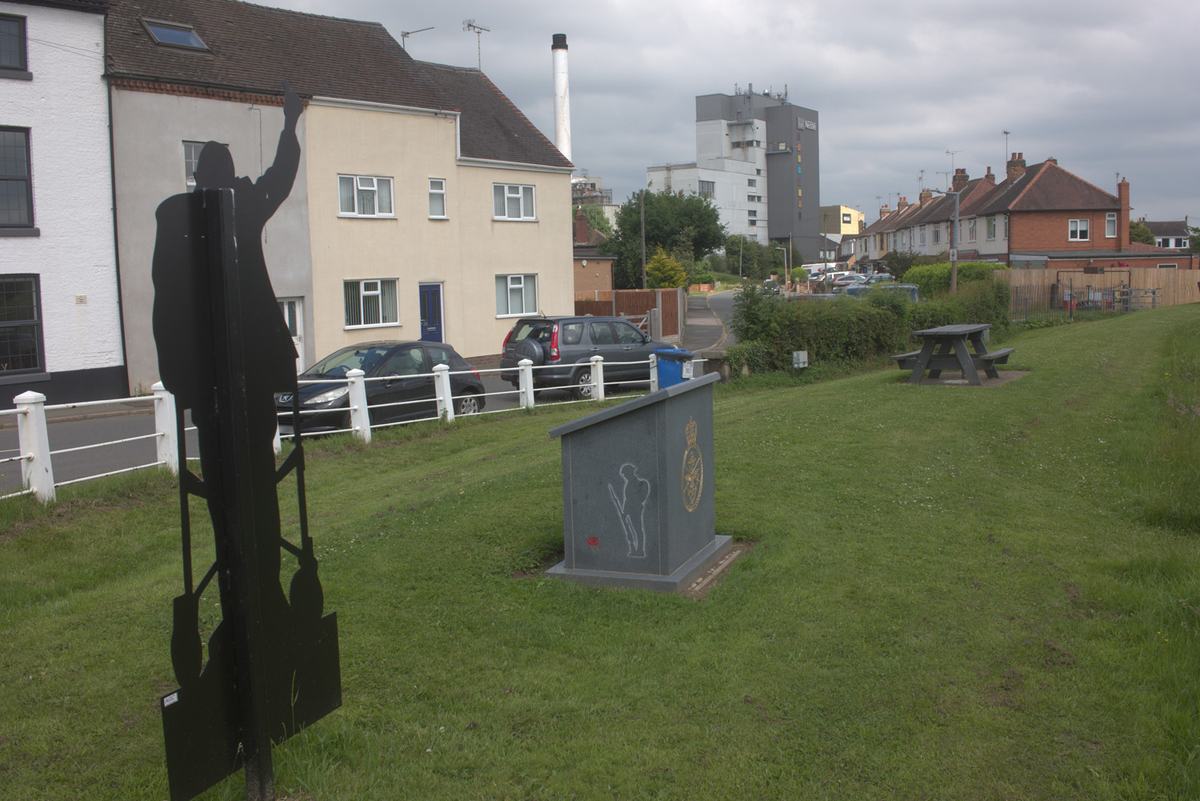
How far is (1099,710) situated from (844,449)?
574cm

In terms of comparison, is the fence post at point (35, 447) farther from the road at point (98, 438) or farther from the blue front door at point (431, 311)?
the blue front door at point (431, 311)

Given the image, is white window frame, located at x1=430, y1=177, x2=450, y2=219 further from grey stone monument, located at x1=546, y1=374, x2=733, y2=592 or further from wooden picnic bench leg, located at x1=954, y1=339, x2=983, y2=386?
grey stone monument, located at x1=546, y1=374, x2=733, y2=592

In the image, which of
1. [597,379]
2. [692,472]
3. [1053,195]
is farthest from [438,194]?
[1053,195]

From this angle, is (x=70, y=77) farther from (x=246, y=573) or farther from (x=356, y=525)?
(x=246, y=573)

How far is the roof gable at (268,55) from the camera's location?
71.0 feet

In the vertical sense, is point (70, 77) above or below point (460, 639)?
above

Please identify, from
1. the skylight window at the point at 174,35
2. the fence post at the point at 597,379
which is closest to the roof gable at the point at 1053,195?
the fence post at the point at 597,379

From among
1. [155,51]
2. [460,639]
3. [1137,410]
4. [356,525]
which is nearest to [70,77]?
[155,51]

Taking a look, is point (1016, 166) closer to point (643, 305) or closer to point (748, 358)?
point (643, 305)

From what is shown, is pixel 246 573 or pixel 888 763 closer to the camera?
pixel 246 573

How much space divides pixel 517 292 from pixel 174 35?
1249 centimetres

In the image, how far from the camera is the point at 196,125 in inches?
856

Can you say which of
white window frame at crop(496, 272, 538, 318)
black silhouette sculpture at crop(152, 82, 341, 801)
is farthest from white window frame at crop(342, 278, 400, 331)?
black silhouette sculpture at crop(152, 82, 341, 801)

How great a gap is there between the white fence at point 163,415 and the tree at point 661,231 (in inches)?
2005
